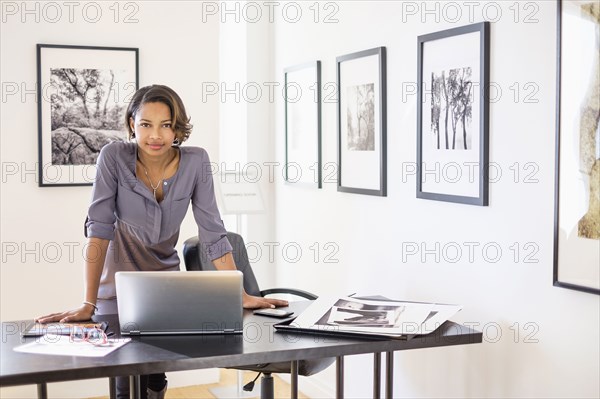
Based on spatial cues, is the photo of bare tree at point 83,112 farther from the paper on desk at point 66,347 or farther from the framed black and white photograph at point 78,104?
the paper on desk at point 66,347

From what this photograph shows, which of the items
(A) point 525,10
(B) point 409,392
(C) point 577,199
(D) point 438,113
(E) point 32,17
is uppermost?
(E) point 32,17

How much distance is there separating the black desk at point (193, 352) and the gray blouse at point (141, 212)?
46cm

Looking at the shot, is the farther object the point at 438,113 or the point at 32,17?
the point at 32,17

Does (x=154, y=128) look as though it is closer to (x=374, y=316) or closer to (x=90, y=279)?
(x=90, y=279)

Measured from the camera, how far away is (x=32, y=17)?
14.3 feet

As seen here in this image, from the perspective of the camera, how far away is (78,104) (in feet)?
14.6

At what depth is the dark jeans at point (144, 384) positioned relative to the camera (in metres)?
2.73

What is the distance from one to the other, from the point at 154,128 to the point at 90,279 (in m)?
0.57

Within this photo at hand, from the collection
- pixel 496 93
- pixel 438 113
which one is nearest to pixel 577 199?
pixel 496 93

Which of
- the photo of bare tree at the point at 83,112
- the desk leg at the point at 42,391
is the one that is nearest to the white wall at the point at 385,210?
the photo of bare tree at the point at 83,112

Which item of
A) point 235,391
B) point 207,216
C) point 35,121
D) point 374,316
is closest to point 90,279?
point 207,216

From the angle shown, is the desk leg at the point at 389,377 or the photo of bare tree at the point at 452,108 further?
the photo of bare tree at the point at 452,108

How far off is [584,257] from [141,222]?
5.15 feet

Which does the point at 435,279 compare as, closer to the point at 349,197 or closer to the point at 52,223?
the point at 349,197
